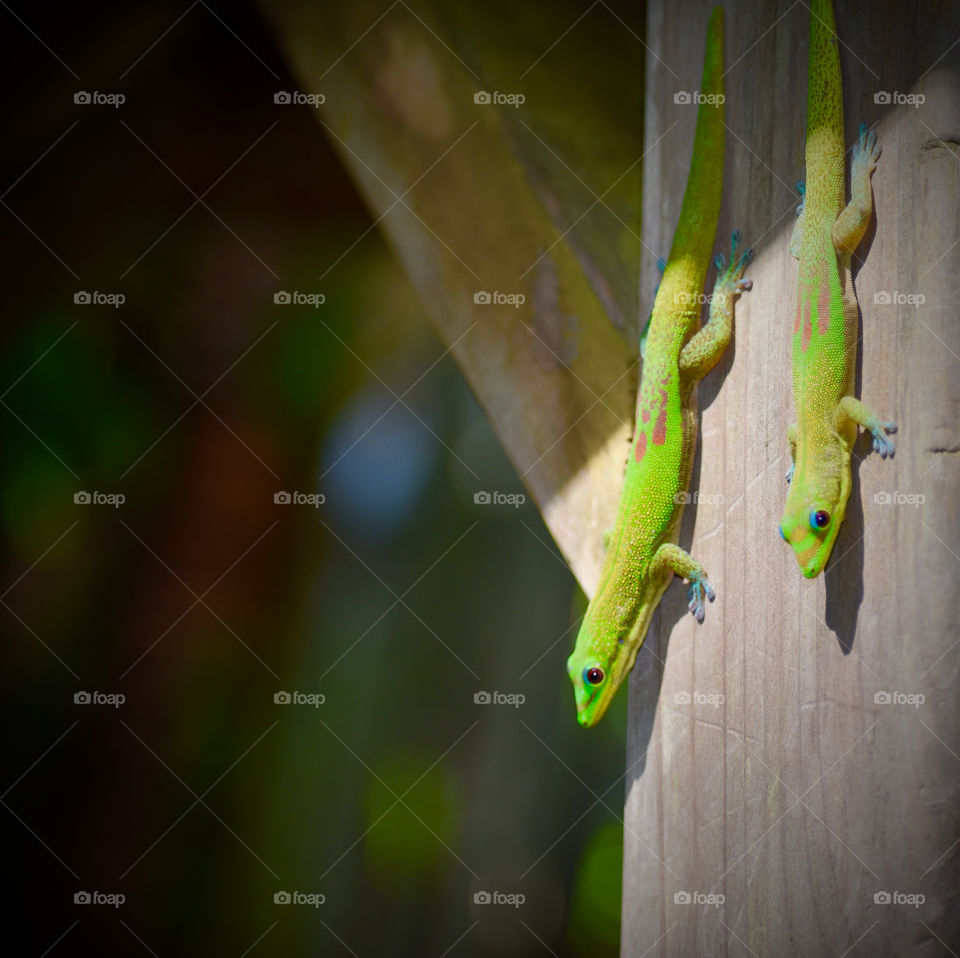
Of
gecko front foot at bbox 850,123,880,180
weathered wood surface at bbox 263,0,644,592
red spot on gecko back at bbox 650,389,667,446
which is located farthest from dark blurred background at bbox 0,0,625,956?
gecko front foot at bbox 850,123,880,180

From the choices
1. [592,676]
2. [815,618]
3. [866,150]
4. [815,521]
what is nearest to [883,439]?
[815,521]

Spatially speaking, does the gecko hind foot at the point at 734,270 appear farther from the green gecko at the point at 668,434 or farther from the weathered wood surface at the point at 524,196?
the weathered wood surface at the point at 524,196

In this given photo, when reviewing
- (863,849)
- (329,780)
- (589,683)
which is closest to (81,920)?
(329,780)

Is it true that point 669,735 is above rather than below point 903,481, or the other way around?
below

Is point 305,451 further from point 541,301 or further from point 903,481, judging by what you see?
point 903,481

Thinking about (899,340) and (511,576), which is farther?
(511,576)

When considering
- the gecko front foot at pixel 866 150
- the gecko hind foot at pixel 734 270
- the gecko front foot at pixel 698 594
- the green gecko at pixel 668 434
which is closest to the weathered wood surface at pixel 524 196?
the green gecko at pixel 668 434
